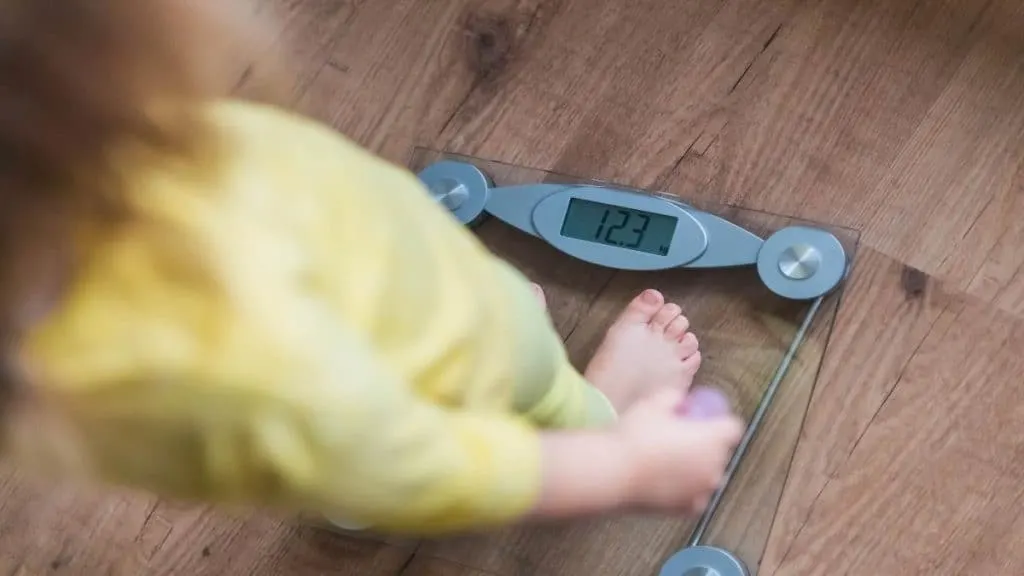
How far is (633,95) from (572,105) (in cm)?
5

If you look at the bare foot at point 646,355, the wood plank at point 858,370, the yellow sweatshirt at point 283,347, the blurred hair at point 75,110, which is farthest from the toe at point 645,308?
the blurred hair at point 75,110

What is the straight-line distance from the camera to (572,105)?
84 centimetres

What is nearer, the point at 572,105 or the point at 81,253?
the point at 81,253

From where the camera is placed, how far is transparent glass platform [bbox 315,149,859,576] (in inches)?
29.9

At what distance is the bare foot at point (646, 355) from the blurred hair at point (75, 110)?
47 cm

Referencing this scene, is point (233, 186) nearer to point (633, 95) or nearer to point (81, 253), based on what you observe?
point (81, 253)

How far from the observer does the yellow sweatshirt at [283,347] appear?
1.21ft

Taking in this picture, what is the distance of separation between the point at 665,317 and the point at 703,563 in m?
0.20

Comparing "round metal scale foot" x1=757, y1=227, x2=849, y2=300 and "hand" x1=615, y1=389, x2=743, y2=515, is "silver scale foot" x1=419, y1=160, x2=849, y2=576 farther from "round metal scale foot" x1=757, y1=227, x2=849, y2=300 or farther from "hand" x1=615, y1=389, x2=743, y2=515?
"hand" x1=615, y1=389, x2=743, y2=515

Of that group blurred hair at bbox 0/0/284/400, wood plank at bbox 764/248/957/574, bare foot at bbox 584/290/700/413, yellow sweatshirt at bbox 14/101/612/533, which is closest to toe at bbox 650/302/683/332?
bare foot at bbox 584/290/700/413

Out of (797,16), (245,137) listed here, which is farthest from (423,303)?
(797,16)

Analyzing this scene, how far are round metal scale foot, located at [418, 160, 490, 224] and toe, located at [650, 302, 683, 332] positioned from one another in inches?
6.9

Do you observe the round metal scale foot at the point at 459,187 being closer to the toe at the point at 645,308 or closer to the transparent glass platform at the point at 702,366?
the transparent glass platform at the point at 702,366

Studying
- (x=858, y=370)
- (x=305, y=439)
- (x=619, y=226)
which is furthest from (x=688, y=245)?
(x=305, y=439)
